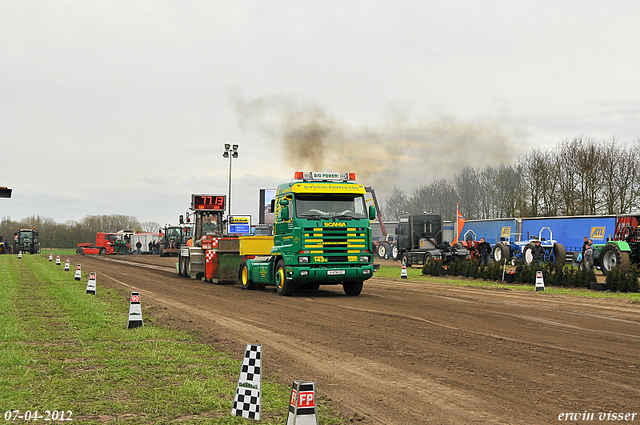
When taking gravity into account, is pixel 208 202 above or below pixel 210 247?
above

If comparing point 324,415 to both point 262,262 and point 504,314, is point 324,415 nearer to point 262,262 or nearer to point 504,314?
point 504,314

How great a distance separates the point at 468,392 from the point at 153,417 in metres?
3.42

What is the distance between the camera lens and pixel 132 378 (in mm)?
7168

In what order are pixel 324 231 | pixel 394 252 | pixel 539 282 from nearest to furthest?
1. pixel 324 231
2. pixel 539 282
3. pixel 394 252

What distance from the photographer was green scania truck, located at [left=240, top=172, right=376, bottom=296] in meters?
16.7

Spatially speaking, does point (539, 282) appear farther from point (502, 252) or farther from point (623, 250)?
point (502, 252)

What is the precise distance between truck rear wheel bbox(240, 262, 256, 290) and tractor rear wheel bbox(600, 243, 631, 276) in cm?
1245

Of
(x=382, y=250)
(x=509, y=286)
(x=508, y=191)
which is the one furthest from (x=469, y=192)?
(x=509, y=286)

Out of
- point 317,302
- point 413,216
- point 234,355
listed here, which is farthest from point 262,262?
point 413,216

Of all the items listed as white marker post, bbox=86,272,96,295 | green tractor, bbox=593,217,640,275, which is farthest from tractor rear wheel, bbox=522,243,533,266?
white marker post, bbox=86,272,96,295

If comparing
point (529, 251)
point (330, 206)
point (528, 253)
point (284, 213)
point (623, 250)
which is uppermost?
point (330, 206)

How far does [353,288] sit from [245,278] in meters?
4.58

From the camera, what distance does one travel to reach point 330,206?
17.0 m

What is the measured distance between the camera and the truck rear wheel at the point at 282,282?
57.8ft
